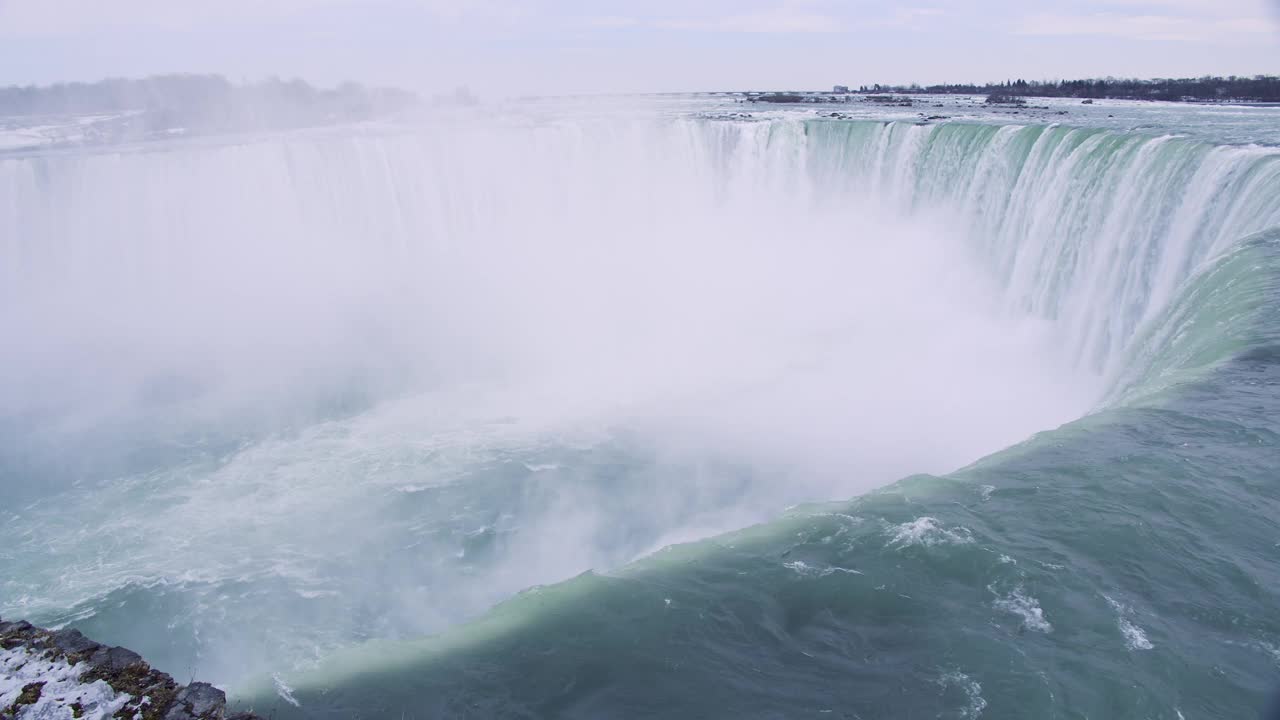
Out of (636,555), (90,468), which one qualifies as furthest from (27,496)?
(636,555)

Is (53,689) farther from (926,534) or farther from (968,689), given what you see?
(926,534)

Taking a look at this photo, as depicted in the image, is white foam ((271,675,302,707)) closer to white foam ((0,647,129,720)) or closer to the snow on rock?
the snow on rock

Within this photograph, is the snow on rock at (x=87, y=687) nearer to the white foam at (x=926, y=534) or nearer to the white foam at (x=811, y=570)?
the white foam at (x=811, y=570)

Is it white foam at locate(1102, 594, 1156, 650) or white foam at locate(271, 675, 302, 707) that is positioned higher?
white foam at locate(1102, 594, 1156, 650)

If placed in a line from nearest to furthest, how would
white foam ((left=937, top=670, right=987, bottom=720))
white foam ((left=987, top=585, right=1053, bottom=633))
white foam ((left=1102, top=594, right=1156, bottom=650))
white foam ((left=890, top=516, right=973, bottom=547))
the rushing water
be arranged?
white foam ((left=937, top=670, right=987, bottom=720)), white foam ((left=1102, top=594, right=1156, bottom=650)), white foam ((left=987, top=585, right=1053, bottom=633)), the rushing water, white foam ((left=890, top=516, right=973, bottom=547))

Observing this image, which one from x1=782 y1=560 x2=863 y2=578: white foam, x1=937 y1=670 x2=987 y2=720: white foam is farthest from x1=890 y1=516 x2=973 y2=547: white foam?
x1=937 y1=670 x2=987 y2=720: white foam

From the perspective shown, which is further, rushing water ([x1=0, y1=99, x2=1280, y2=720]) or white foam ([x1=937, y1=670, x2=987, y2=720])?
rushing water ([x1=0, y1=99, x2=1280, y2=720])

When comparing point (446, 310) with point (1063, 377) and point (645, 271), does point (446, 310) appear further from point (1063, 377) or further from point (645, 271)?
point (1063, 377)
